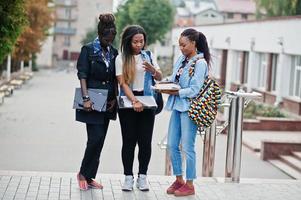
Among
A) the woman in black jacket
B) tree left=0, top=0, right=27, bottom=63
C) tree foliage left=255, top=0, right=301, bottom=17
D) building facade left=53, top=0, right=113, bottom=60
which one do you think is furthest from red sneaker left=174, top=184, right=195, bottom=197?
building facade left=53, top=0, right=113, bottom=60

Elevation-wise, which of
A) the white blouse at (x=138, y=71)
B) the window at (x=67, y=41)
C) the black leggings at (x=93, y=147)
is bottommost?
the black leggings at (x=93, y=147)

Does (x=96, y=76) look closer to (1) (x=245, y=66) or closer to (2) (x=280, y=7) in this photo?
(1) (x=245, y=66)

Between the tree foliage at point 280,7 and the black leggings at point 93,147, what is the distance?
126ft

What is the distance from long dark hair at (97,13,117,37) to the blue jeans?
3.62ft

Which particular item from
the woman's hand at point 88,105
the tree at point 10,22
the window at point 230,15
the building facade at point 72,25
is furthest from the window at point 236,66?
the building facade at point 72,25

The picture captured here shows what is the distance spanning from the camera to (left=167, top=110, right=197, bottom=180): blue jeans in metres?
7.07

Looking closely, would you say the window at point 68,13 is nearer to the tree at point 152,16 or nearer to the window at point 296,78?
the tree at point 152,16

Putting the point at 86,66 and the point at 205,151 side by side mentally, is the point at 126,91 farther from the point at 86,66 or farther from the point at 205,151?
the point at 205,151

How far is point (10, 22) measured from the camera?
15.9 m

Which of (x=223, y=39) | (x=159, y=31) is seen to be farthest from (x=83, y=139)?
(x=159, y=31)

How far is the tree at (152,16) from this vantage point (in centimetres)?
6118

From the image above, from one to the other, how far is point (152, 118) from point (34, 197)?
1.49 metres

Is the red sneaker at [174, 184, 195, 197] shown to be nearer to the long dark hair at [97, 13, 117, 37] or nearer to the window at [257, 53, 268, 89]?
the long dark hair at [97, 13, 117, 37]

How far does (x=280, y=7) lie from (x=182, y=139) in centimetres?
4064
